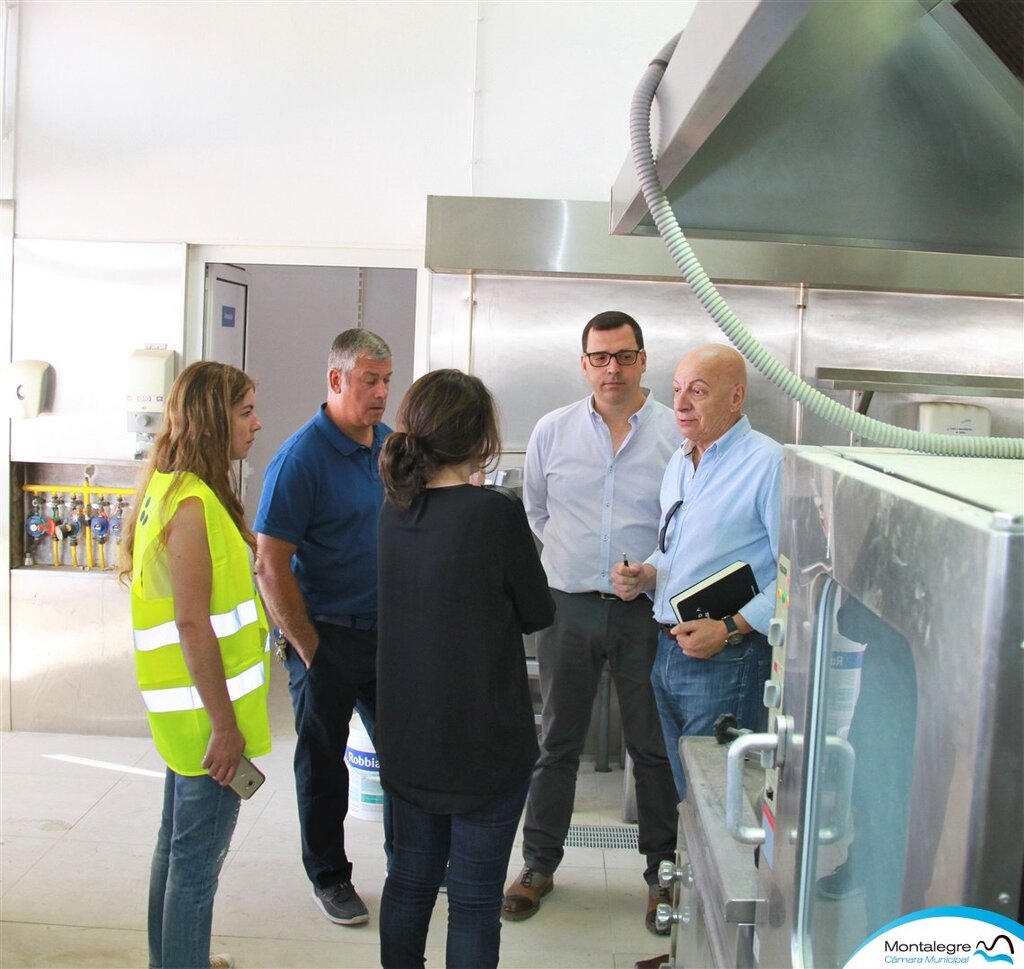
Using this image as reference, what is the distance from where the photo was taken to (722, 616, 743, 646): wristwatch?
216 cm

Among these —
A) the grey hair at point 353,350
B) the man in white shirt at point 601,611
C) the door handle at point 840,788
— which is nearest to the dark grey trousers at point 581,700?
the man in white shirt at point 601,611

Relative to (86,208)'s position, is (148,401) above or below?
below

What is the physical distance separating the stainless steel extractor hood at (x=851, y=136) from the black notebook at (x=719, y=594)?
0.97 m

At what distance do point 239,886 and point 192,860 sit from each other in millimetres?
918

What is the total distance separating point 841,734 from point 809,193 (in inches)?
25.3

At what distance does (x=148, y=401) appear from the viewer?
3.66m

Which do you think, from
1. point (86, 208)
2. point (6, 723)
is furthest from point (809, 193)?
point (6, 723)

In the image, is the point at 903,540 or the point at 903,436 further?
the point at 903,436

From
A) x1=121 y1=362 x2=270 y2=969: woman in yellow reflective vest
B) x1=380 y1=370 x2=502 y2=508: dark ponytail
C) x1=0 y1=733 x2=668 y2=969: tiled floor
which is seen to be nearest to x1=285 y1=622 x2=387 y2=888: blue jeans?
x1=0 y1=733 x2=668 y2=969: tiled floor

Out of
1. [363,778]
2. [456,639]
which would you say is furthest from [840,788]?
[363,778]

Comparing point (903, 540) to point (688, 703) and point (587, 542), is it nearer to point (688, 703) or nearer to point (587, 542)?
point (688, 703)

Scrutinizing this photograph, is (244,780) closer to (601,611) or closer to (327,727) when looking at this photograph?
(327,727)

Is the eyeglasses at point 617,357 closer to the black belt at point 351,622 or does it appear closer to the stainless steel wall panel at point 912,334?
the black belt at point 351,622

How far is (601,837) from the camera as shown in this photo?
3.02 meters
